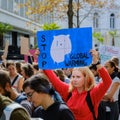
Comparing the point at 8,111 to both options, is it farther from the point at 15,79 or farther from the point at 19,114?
the point at 15,79

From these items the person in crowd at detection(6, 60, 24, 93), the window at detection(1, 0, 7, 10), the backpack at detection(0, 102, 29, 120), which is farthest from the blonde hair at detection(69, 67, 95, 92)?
the window at detection(1, 0, 7, 10)

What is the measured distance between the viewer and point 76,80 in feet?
16.2

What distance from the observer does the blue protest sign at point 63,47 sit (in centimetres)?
534

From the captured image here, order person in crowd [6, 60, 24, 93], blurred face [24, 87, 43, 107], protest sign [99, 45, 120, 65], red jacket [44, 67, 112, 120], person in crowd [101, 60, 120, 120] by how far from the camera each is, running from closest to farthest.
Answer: blurred face [24, 87, 43, 107] < red jacket [44, 67, 112, 120] < person in crowd [101, 60, 120, 120] < person in crowd [6, 60, 24, 93] < protest sign [99, 45, 120, 65]

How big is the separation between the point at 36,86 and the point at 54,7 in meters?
18.1

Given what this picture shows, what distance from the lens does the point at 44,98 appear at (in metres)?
3.69

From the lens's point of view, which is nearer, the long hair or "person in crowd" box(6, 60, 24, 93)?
the long hair

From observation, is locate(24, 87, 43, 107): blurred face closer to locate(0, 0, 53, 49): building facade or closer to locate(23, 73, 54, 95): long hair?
locate(23, 73, 54, 95): long hair

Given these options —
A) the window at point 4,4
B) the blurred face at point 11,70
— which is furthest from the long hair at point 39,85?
the window at point 4,4

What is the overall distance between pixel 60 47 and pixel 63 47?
4 cm

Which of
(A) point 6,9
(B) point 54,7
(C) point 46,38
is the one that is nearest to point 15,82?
(C) point 46,38

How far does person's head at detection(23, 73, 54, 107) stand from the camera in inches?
143

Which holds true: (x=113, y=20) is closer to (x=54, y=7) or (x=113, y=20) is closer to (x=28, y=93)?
(x=54, y=7)

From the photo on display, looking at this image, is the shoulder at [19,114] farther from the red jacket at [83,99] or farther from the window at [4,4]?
the window at [4,4]
